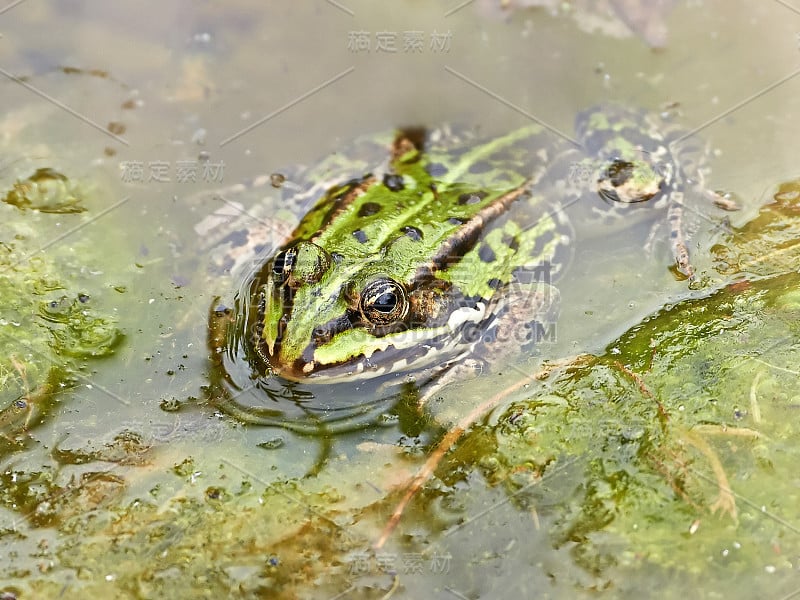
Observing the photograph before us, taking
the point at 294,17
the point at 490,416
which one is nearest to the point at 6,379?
the point at 490,416

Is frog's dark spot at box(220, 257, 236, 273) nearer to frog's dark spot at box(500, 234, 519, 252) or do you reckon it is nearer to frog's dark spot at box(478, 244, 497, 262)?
frog's dark spot at box(478, 244, 497, 262)

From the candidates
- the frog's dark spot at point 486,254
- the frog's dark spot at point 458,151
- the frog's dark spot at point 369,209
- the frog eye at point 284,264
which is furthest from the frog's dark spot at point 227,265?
the frog's dark spot at point 458,151

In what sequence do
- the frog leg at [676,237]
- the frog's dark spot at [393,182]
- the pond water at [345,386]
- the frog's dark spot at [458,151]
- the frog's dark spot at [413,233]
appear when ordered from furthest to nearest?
the frog's dark spot at [458,151]
the frog's dark spot at [393,182]
the frog leg at [676,237]
the frog's dark spot at [413,233]
the pond water at [345,386]

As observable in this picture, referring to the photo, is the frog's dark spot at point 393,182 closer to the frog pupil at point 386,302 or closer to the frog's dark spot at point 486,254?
the frog's dark spot at point 486,254

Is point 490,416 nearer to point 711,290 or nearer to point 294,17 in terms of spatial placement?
point 711,290

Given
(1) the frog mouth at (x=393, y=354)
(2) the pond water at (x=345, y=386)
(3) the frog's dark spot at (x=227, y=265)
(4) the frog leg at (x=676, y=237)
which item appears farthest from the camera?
(4) the frog leg at (x=676, y=237)
